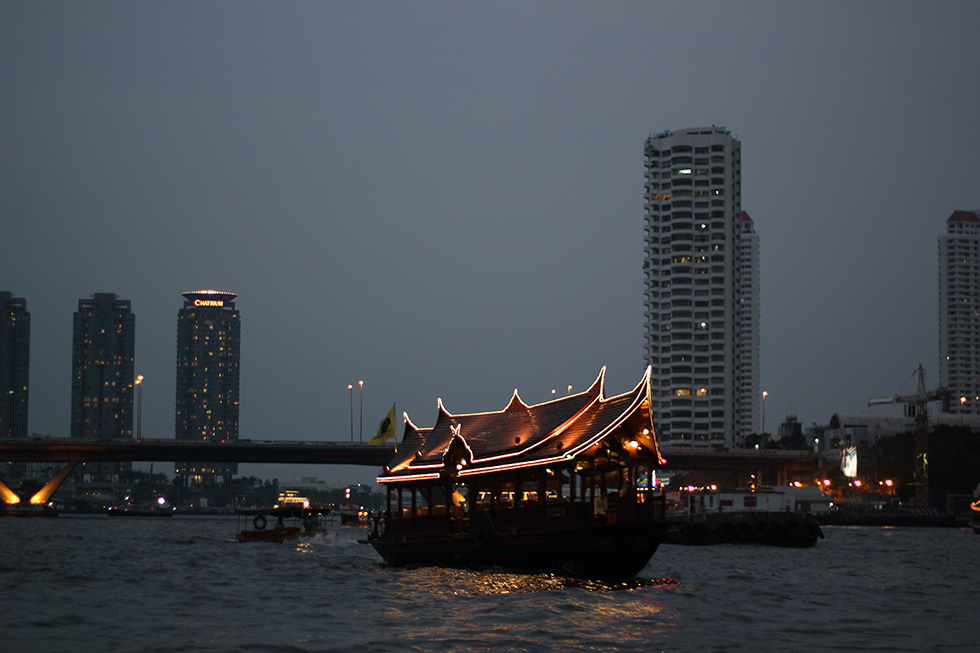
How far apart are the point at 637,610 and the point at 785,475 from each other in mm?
111937

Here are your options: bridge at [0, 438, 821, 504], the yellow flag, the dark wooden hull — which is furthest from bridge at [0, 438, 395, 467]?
the dark wooden hull

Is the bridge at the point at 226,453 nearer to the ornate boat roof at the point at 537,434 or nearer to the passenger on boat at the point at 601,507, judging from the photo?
the ornate boat roof at the point at 537,434

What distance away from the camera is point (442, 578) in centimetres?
3862

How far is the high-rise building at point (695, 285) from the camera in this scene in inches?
7475

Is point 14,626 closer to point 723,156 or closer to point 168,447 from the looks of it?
point 168,447

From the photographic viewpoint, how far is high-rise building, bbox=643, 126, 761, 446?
189875mm

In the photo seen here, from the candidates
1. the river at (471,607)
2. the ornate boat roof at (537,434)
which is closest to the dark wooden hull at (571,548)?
the river at (471,607)

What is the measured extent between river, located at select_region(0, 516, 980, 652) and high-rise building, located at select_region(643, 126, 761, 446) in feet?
452

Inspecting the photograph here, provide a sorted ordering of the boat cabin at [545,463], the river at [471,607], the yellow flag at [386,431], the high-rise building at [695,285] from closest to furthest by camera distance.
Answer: the river at [471,607], the boat cabin at [545,463], the yellow flag at [386,431], the high-rise building at [695,285]

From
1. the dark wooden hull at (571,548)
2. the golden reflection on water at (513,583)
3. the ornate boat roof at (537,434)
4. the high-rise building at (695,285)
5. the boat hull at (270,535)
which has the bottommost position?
the boat hull at (270,535)

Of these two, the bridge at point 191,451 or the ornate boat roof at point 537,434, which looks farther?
the bridge at point 191,451

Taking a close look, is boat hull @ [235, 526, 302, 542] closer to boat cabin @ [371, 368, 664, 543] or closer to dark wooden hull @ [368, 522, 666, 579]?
boat cabin @ [371, 368, 664, 543]

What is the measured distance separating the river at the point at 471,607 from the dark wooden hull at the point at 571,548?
762 mm

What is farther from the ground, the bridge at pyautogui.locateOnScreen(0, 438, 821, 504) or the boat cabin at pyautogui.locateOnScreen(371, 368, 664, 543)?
the boat cabin at pyautogui.locateOnScreen(371, 368, 664, 543)
